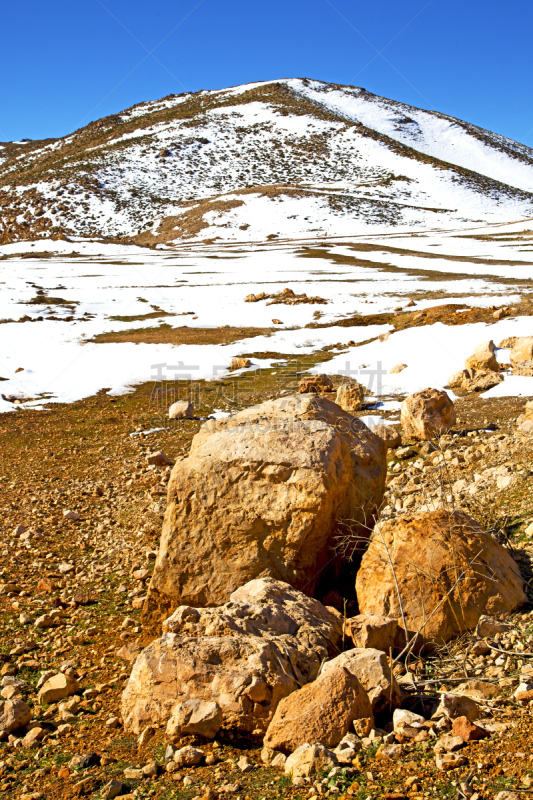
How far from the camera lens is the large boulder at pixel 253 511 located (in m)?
4.62

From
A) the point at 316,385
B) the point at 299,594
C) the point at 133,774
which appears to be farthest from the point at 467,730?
the point at 316,385

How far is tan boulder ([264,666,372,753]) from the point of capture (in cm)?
292

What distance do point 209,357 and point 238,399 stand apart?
404cm

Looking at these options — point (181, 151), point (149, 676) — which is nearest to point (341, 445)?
point (149, 676)

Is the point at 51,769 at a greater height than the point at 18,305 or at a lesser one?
lesser

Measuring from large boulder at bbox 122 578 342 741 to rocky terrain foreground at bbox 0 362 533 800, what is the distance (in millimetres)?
11

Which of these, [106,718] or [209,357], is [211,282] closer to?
[209,357]

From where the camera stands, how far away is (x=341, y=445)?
4.97 m

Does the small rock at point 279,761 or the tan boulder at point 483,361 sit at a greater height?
the tan boulder at point 483,361

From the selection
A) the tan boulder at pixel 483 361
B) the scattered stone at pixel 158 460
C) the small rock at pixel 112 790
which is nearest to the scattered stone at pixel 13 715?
the small rock at pixel 112 790

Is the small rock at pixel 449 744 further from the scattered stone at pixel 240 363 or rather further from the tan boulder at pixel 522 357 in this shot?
the scattered stone at pixel 240 363

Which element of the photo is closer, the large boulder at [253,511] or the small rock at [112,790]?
the small rock at [112,790]

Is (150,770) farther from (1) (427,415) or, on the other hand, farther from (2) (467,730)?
(1) (427,415)

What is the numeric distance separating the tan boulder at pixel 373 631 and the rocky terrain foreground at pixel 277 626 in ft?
0.05
